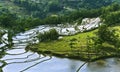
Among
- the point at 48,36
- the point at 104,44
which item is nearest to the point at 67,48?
the point at 104,44

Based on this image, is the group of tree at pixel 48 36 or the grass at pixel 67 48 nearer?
the grass at pixel 67 48

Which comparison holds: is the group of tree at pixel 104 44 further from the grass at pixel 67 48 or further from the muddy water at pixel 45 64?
the muddy water at pixel 45 64

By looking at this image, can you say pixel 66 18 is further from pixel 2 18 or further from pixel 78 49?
pixel 78 49

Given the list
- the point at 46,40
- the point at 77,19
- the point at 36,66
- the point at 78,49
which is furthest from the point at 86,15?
the point at 36,66

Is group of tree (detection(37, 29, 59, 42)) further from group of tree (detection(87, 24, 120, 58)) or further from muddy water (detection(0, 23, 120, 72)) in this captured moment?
group of tree (detection(87, 24, 120, 58))

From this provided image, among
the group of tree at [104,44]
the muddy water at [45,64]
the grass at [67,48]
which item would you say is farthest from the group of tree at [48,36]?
the group of tree at [104,44]

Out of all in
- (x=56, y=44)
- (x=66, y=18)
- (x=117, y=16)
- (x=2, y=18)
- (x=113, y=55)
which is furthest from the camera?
(x=66, y=18)

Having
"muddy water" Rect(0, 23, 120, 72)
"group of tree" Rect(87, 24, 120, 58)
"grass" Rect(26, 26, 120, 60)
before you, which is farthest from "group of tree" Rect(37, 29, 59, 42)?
"group of tree" Rect(87, 24, 120, 58)

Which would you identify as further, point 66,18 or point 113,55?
point 66,18

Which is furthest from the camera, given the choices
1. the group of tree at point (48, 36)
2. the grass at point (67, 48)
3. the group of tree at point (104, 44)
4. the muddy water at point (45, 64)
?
the group of tree at point (48, 36)

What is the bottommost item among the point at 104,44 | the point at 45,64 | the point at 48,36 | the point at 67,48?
the point at 45,64

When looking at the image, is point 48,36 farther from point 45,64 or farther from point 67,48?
point 45,64
